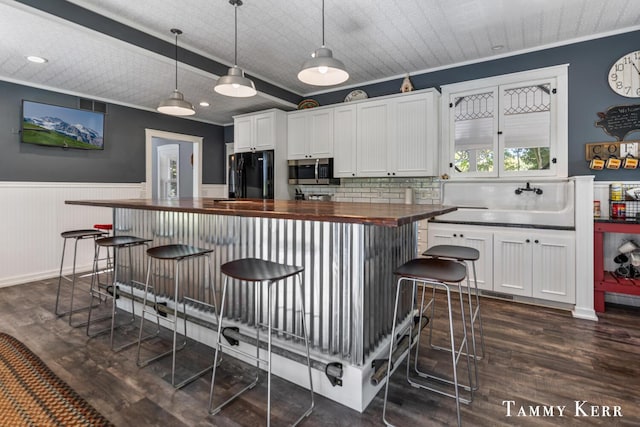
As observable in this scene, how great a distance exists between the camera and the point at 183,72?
362 cm

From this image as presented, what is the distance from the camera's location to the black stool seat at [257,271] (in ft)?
5.00

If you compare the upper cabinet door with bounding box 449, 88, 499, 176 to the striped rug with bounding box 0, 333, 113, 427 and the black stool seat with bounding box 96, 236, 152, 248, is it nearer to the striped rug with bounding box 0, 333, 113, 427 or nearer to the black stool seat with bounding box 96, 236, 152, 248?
the black stool seat with bounding box 96, 236, 152, 248

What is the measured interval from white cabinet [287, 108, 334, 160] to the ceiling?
79 centimetres

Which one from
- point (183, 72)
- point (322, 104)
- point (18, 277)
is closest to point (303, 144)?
point (322, 104)

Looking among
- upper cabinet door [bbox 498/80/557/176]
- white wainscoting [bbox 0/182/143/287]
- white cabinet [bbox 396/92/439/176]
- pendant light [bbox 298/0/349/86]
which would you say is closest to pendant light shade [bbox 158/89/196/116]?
pendant light [bbox 298/0/349/86]

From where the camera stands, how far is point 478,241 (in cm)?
355

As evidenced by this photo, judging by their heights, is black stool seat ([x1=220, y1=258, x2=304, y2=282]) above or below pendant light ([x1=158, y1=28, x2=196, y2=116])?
below

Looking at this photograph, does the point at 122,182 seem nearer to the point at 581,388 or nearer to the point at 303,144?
the point at 303,144

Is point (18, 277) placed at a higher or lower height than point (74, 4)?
lower

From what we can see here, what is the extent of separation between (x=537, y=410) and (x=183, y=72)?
13.7ft

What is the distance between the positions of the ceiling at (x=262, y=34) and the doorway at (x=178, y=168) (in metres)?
2.04

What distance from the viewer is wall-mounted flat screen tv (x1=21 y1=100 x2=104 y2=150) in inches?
161

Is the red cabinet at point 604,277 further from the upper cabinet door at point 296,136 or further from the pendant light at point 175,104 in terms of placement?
the pendant light at point 175,104

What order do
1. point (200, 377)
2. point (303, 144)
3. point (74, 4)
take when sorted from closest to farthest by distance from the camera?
1. point (200, 377)
2. point (74, 4)
3. point (303, 144)
